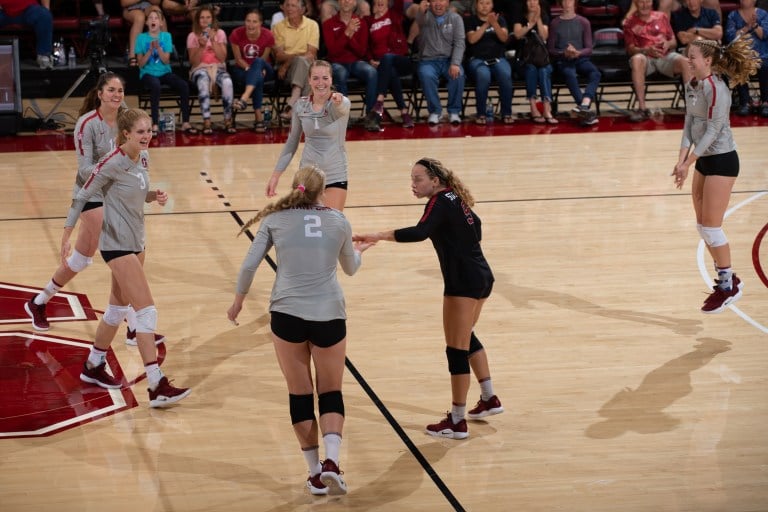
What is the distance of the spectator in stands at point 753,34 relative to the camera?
1731 cm

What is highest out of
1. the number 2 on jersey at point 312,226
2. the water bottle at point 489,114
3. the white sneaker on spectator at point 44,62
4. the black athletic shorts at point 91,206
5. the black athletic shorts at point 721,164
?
the number 2 on jersey at point 312,226

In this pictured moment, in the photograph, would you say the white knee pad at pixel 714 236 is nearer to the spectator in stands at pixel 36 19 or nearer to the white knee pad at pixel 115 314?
the white knee pad at pixel 115 314

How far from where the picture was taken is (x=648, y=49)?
1719cm

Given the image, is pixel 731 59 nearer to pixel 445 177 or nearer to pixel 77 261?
pixel 445 177

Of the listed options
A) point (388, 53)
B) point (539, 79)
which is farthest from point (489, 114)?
point (388, 53)

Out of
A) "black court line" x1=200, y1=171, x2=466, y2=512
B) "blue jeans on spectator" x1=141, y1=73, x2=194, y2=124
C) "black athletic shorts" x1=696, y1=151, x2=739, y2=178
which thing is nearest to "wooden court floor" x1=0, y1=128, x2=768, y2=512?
"black court line" x1=200, y1=171, x2=466, y2=512

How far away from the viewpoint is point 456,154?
1473 centimetres

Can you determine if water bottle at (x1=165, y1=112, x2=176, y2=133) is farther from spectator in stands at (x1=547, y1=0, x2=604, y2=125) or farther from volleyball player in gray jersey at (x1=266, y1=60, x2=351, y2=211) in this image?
volleyball player in gray jersey at (x1=266, y1=60, x2=351, y2=211)

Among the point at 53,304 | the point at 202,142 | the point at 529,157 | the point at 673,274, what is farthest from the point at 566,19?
the point at 53,304

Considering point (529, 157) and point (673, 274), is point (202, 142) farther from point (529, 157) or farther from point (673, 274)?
point (673, 274)

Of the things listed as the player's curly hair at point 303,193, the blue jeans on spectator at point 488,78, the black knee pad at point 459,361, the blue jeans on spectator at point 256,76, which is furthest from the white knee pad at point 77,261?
the blue jeans on spectator at point 488,78

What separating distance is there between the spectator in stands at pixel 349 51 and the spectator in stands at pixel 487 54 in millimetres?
1578

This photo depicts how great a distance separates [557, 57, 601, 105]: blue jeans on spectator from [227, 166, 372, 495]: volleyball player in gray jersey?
1176cm

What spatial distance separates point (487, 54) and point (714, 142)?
28.3ft
